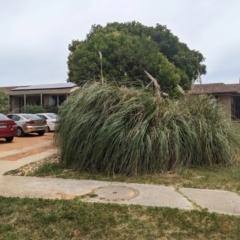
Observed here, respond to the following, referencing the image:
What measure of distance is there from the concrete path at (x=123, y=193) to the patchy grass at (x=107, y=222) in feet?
1.09

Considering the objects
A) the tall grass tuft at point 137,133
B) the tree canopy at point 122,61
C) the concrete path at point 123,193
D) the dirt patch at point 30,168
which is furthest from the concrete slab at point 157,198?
the tree canopy at point 122,61

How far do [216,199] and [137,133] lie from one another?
2.42 m

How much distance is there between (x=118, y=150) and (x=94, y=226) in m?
2.97

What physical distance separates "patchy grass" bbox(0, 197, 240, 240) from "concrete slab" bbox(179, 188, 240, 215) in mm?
297

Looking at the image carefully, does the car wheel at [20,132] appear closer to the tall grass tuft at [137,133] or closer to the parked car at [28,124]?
the parked car at [28,124]

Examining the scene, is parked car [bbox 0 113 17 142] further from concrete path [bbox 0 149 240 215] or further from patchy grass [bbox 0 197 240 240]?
patchy grass [bbox 0 197 240 240]

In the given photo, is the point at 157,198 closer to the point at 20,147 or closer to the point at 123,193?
the point at 123,193

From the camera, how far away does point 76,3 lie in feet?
36.9

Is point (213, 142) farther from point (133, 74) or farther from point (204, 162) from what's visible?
point (133, 74)

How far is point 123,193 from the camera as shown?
5.01 metres

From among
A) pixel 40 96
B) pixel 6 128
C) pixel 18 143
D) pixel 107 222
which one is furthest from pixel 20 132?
pixel 40 96

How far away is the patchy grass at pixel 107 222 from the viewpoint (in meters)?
3.40

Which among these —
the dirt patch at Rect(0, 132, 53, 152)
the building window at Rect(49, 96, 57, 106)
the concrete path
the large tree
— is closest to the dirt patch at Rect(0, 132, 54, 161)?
the dirt patch at Rect(0, 132, 53, 152)

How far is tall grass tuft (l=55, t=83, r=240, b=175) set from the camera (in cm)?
648
